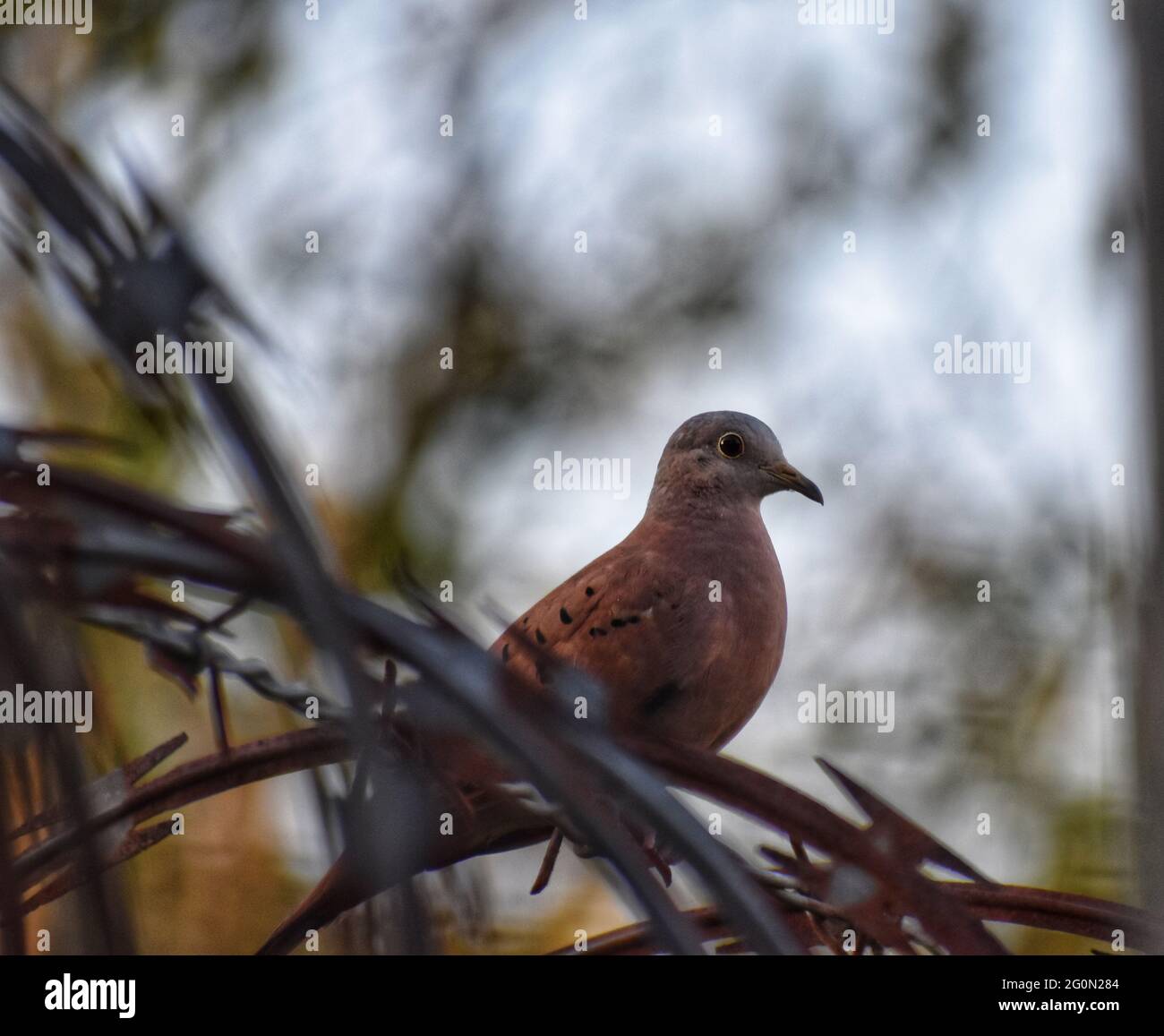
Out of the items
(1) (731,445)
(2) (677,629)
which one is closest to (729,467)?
(1) (731,445)

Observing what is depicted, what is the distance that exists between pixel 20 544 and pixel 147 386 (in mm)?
191

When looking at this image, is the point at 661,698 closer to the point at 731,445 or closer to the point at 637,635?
the point at 637,635

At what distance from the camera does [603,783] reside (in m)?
0.93

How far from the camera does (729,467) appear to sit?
2668 millimetres

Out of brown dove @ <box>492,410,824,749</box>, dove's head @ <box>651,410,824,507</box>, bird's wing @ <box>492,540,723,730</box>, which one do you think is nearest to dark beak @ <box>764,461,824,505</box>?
dove's head @ <box>651,410,824,507</box>

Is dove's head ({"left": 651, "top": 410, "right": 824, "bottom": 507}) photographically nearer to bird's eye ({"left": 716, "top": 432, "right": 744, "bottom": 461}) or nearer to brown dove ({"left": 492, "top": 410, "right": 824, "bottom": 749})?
bird's eye ({"left": 716, "top": 432, "right": 744, "bottom": 461})

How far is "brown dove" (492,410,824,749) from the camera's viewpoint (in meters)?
2.31

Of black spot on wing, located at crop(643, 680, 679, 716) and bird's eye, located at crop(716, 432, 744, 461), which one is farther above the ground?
bird's eye, located at crop(716, 432, 744, 461)

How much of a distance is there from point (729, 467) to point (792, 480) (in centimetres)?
13

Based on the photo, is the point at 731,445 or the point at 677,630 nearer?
the point at 677,630
